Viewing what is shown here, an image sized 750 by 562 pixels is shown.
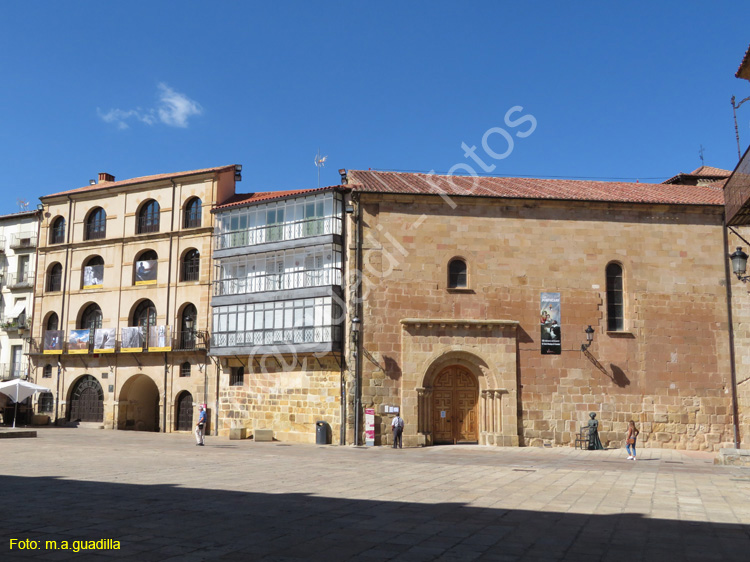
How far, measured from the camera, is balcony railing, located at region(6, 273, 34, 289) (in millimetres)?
37750

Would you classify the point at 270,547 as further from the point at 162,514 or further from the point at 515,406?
the point at 515,406

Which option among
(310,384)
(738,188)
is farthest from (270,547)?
(310,384)

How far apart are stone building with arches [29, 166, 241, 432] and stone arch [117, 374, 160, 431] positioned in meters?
0.05

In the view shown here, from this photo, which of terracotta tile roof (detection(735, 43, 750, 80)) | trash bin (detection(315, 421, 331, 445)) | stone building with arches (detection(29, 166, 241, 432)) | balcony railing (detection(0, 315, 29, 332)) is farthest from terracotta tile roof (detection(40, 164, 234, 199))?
terracotta tile roof (detection(735, 43, 750, 80))

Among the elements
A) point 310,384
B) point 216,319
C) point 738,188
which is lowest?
point 310,384

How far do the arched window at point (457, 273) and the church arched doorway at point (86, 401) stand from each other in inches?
775

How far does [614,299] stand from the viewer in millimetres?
27000

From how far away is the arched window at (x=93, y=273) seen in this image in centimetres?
3556

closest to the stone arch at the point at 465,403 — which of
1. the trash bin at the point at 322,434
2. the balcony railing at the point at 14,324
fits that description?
the trash bin at the point at 322,434

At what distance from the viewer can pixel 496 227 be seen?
26938 mm

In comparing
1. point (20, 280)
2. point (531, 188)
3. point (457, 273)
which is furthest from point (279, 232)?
point (20, 280)

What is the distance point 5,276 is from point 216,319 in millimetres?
16659

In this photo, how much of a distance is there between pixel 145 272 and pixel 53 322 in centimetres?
682

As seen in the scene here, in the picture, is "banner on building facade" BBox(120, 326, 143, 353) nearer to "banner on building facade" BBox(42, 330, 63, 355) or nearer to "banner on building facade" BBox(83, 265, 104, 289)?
"banner on building facade" BBox(83, 265, 104, 289)
